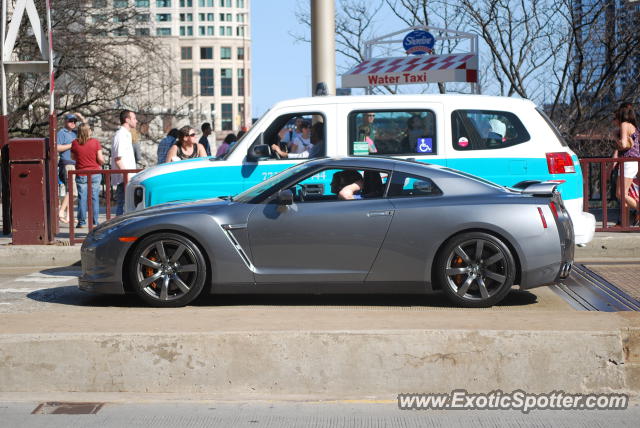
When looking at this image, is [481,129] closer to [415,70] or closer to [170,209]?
[170,209]

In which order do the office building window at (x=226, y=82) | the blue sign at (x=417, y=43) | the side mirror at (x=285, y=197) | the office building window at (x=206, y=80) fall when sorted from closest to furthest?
the side mirror at (x=285, y=197), the blue sign at (x=417, y=43), the office building window at (x=226, y=82), the office building window at (x=206, y=80)

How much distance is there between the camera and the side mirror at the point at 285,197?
8.08 meters

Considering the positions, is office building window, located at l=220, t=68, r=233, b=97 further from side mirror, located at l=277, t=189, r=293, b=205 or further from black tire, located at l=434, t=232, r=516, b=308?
black tire, located at l=434, t=232, r=516, b=308

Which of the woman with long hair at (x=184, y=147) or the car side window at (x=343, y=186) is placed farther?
the woman with long hair at (x=184, y=147)

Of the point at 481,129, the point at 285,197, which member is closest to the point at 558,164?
the point at 481,129

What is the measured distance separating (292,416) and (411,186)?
3.24 meters

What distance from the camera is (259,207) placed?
8203 mm

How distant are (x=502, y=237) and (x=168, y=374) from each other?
328cm

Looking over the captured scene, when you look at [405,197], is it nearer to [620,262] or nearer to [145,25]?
[620,262]

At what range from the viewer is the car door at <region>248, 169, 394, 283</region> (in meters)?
8.02

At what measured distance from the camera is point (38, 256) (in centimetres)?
1204

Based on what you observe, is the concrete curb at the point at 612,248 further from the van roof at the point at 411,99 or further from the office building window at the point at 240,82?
the office building window at the point at 240,82

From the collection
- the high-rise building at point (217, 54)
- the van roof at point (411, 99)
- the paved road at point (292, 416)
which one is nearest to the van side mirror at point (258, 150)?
the van roof at point (411, 99)

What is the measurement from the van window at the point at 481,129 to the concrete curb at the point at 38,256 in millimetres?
4948
